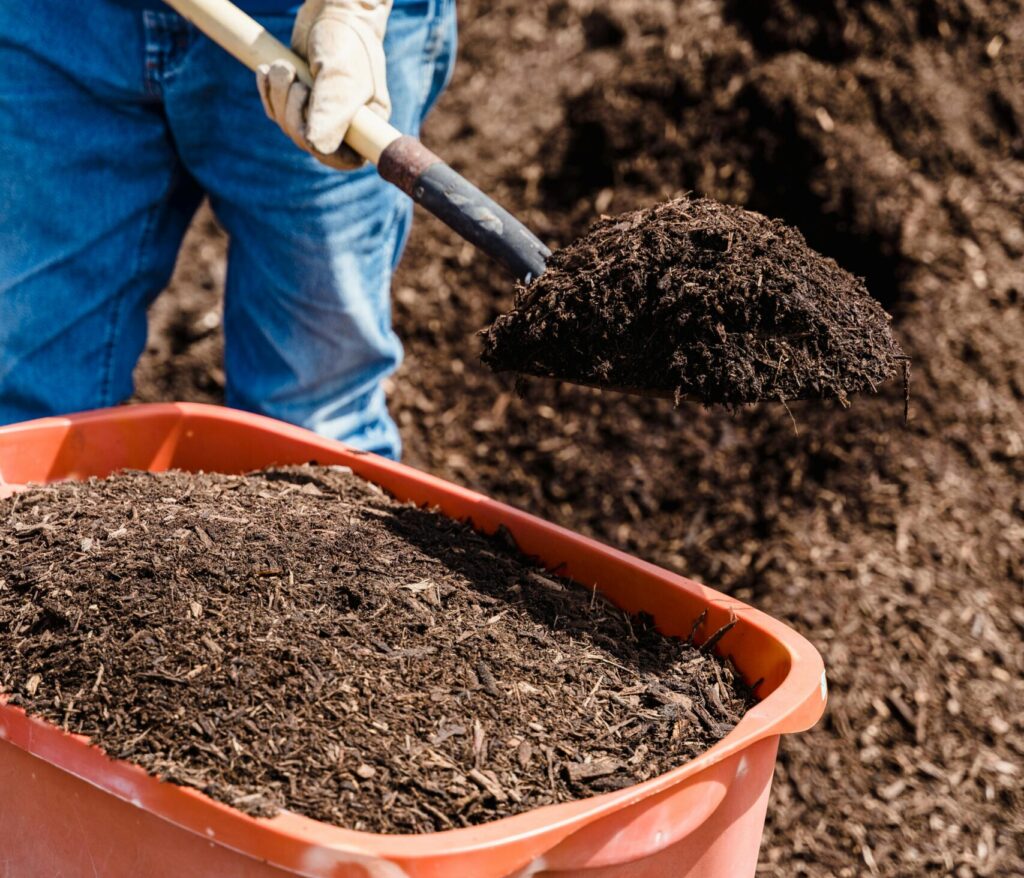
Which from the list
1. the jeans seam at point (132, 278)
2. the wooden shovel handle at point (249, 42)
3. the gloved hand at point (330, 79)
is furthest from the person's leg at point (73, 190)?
the gloved hand at point (330, 79)

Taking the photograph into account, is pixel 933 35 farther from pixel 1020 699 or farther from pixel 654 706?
pixel 654 706

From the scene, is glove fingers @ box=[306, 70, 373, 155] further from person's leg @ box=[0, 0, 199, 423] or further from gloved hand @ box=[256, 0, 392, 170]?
person's leg @ box=[0, 0, 199, 423]

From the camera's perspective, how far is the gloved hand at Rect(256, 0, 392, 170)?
1611mm

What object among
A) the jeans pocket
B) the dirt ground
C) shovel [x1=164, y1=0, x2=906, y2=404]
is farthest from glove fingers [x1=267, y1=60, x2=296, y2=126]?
the dirt ground

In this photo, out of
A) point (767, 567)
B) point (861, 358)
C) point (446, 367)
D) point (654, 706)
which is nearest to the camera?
point (654, 706)

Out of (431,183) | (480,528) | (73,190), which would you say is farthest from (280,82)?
(480,528)

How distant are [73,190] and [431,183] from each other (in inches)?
28.4

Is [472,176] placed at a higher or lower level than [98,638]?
higher

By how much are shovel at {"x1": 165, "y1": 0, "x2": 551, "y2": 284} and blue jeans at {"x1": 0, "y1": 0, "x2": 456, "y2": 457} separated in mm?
202

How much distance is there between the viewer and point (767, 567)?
2.40 m

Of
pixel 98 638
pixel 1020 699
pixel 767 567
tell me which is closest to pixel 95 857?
pixel 98 638

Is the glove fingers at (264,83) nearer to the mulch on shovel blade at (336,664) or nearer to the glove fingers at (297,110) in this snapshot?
the glove fingers at (297,110)

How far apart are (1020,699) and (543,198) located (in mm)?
1833

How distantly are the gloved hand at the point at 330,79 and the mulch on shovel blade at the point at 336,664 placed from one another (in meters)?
0.58
